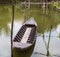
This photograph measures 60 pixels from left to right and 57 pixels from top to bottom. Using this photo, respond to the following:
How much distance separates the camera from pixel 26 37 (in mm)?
8125

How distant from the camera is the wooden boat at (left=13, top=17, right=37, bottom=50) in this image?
6633mm

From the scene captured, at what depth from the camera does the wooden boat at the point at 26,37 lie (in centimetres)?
663

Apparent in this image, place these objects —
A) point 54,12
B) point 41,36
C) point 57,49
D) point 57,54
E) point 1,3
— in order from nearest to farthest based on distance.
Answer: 1. point 57,54
2. point 57,49
3. point 41,36
4. point 54,12
5. point 1,3

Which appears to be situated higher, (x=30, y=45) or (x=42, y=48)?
(x=30, y=45)

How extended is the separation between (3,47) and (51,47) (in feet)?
6.18

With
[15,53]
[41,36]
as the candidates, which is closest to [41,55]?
[15,53]

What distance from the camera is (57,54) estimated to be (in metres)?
7.88

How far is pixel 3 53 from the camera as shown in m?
7.93

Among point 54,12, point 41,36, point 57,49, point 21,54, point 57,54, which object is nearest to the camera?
point 21,54

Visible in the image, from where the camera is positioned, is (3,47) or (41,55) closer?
(41,55)

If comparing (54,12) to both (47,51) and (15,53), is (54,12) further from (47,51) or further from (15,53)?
(15,53)

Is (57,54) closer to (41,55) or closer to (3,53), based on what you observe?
(41,55)

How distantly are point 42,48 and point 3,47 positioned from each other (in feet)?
4.96

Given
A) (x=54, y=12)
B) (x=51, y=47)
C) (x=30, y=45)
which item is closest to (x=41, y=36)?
(x=51, y=47)
